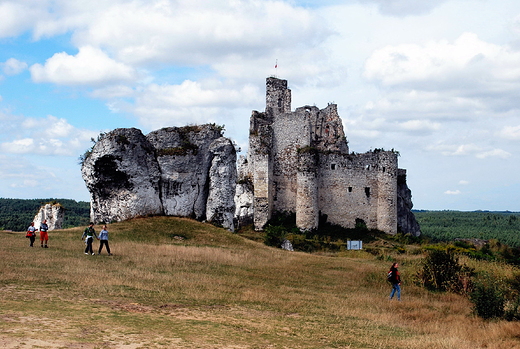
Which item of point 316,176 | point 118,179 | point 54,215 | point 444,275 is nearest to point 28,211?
point 54,215

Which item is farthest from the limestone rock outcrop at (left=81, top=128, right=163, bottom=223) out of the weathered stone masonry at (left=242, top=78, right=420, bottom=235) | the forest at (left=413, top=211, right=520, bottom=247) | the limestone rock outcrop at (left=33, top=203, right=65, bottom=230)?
the forest at (left=413, top=211, right=520, bottom=247)

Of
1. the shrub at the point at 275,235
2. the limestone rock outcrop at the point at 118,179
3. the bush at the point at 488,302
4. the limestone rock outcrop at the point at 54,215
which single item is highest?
the limestone rock outcrop at the point at 118,179

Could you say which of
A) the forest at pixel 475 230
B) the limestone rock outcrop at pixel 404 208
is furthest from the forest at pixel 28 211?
the forest at pixel 475 230

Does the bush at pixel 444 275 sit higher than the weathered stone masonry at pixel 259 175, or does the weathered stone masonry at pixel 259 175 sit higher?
the weathered stone masonry at pixel 259 175

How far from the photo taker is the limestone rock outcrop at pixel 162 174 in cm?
2956

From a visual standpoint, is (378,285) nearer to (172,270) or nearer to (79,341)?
(172,270)

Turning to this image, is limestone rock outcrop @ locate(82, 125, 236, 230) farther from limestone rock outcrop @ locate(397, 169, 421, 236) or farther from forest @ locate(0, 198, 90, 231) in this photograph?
forest @ locate(0, 198, 90, 231)

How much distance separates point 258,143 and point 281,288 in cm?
2796

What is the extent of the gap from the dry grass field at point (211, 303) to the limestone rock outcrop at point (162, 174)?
4.82 meters

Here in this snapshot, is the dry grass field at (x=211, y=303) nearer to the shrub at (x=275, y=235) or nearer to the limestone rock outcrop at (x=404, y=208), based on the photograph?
the shrub at (x=275, y=235)

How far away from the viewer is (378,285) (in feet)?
67.9

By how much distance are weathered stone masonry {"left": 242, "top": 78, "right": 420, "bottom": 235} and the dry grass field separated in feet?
59.0

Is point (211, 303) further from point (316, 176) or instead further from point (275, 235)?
point (316, 176)

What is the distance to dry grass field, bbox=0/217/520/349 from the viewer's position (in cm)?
1057
